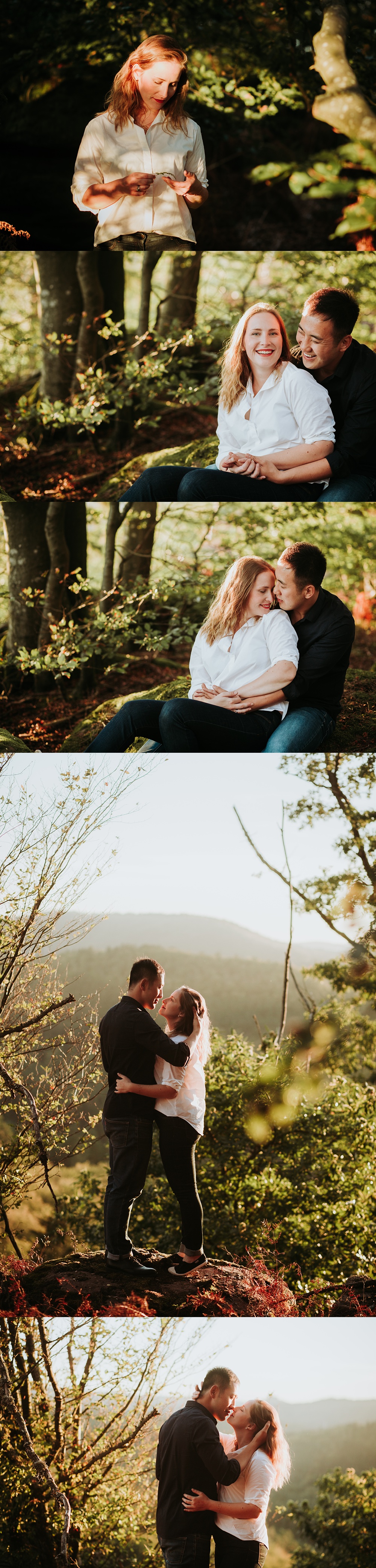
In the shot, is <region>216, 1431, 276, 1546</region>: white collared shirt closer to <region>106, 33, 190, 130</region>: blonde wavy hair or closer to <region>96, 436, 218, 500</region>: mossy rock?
<region>96, 436, 218, 500</region>: mossy rock

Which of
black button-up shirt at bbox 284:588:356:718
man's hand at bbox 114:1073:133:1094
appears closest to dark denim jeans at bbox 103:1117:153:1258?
man's hand at bbox 114:1073:133:1094

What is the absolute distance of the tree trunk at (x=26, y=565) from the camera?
4.41 meters

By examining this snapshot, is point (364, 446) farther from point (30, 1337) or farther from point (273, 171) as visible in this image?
point (30, 1337)

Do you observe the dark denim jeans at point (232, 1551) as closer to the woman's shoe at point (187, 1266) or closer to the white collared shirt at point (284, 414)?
the woman's shoe at point (187, 1266)

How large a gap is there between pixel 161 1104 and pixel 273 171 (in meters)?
4.05

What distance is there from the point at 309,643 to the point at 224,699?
1.30 ft

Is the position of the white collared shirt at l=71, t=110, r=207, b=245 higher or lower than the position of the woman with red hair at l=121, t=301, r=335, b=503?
higher

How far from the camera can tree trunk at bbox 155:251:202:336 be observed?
495 cm

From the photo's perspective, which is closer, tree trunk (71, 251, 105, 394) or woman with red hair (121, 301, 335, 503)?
woman with red hair (121, 301, 335, 503)

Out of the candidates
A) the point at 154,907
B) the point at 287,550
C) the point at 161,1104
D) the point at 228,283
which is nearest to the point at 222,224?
the point at 228,283

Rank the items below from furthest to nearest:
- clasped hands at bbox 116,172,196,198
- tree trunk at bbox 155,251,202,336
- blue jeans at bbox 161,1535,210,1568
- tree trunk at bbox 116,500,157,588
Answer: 1. tree trunk at bbox 155,251,202,336
2. tree trunk at bbox 116,500,157,588
3. clasped hands at bbox 116,172,196,198
4. blue jeans at bbox 161,1535,210,1568

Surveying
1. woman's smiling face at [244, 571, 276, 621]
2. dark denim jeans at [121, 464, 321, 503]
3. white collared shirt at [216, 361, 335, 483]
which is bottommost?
woman's smiling face at [244, 571, 276, 621]

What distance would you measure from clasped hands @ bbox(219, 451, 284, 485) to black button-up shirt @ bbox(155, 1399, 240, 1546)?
3.55 metres

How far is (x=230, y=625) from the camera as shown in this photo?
361cm
